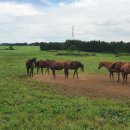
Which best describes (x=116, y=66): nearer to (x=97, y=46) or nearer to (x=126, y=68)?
(x=126, y=68)

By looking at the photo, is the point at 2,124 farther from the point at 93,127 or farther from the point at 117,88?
the point at 117,88

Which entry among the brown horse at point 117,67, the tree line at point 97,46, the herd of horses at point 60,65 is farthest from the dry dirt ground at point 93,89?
the tree line at point 97,46

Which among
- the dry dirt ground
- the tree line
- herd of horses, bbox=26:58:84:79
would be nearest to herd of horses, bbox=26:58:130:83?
herd of horses, bbox=26:58:84:79

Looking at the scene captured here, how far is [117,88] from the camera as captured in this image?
74.1ft

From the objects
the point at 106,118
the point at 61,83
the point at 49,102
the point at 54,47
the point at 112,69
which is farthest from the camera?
the point at 54,47

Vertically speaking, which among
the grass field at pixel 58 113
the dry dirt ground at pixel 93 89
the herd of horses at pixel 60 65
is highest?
the herd of horses at pixel 60 65

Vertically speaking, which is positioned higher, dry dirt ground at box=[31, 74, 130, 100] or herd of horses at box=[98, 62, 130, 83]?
herd of horses at box=[98, 62, 130, 83]

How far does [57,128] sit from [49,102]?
430 cm

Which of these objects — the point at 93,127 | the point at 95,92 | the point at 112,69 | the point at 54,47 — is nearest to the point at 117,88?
the point at 95,92

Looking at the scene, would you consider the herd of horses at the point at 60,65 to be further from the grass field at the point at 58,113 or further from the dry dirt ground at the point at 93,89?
the grass field at the point at 58,113

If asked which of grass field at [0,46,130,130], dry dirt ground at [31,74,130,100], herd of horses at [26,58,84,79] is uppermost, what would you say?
herd of horses at [26,58,84,79]

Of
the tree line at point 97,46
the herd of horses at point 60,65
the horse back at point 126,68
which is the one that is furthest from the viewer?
the tree line at point 97,46

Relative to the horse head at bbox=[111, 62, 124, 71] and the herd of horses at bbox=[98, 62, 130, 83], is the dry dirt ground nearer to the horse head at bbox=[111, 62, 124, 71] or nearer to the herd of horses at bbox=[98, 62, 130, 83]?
the herd of horses at bbox=[98, 62, 130, 83]

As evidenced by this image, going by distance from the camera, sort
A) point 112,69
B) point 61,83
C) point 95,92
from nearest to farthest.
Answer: point 95,92 < point 61,83 < point 112,69
